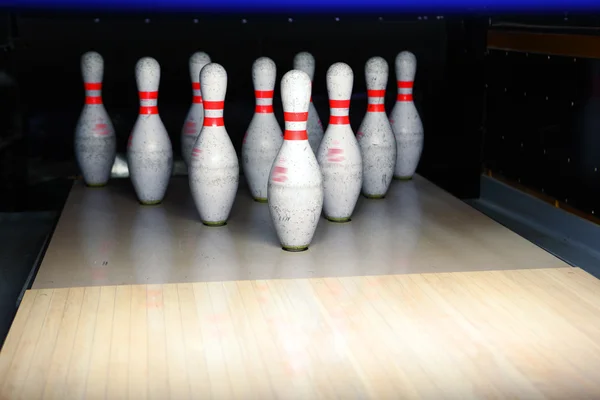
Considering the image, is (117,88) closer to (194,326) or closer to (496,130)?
(496,130)

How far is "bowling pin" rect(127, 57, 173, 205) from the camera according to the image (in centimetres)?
325

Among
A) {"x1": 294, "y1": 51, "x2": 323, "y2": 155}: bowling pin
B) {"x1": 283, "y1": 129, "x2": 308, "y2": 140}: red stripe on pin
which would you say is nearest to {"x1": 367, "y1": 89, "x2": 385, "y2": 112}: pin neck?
{"x1": 294, "y1": 51, "x2": 323, "y2": 155}: bowling pin

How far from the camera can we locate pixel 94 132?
3484 millimetres

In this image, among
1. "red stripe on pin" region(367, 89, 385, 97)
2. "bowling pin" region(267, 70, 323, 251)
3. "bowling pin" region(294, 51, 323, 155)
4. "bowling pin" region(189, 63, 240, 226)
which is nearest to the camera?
"bowling pin" region(267, 70, 323, 251)

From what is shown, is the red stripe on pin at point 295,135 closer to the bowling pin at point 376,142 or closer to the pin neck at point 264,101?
the pin neck at point 264,101

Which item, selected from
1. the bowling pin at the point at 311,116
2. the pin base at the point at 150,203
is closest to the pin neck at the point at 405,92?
the bowling pin at the point at 311,116

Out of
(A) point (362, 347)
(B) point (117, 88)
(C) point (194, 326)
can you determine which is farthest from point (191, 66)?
(A) point (362, 347)

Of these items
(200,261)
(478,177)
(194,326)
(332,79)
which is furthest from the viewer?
(478,177)

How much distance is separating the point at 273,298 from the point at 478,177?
2.10 m

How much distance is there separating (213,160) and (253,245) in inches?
14.1

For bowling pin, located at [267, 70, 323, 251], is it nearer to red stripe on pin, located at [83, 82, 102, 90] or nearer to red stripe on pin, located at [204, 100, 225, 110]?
red stripe on pin, located at [204, 100, 225, 110]

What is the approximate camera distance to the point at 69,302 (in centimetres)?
218

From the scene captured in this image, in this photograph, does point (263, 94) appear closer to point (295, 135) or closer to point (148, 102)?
point (148, 102)

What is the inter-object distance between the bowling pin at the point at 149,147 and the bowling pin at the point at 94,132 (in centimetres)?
24
